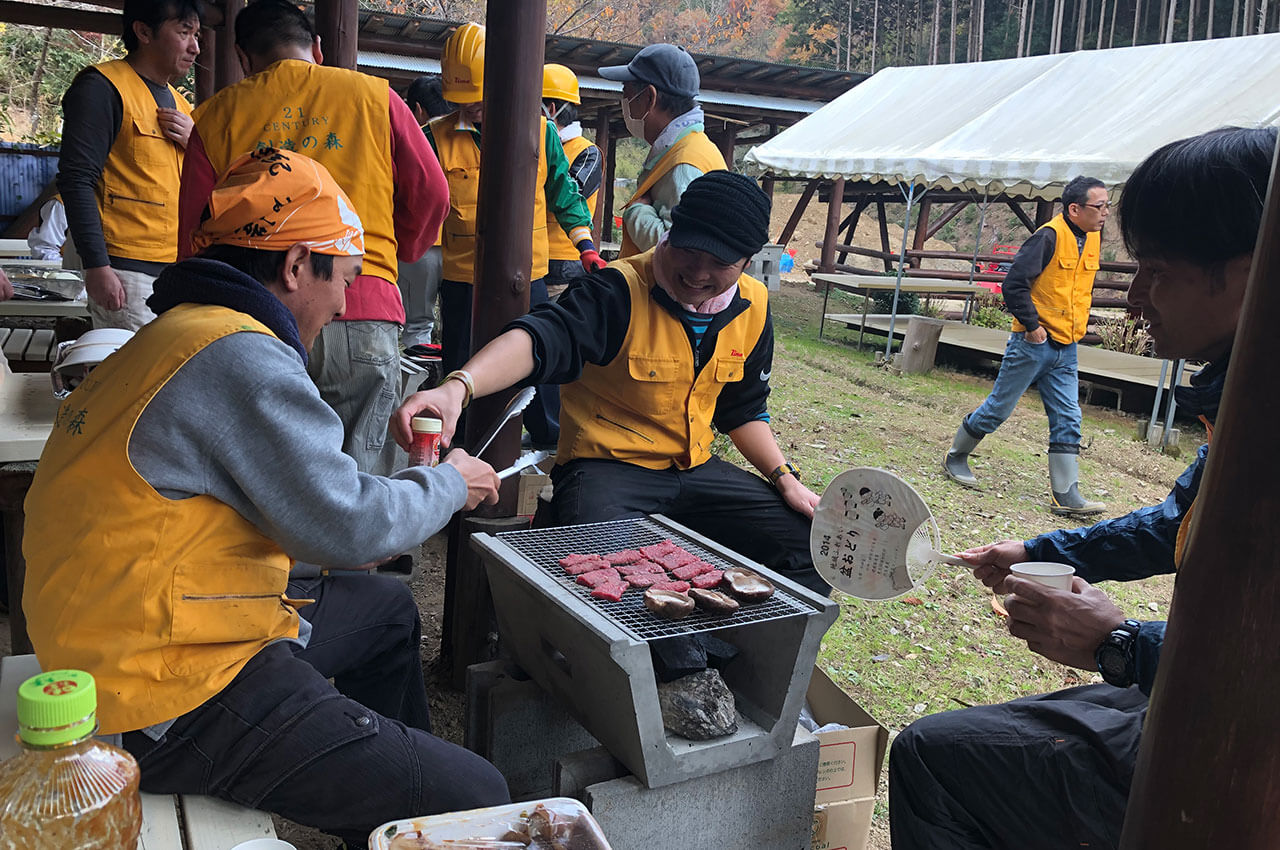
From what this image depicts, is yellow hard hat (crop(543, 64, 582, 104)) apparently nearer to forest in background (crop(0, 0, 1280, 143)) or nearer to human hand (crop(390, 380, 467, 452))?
human hand (crop(390, 380, 467, 452))

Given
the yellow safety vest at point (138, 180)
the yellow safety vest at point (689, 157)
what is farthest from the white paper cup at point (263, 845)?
the yellow safety vest at point (689, 157)

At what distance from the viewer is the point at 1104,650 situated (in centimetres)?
208

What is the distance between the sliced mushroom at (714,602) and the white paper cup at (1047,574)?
70 cm

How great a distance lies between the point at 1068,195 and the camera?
744 centimetres

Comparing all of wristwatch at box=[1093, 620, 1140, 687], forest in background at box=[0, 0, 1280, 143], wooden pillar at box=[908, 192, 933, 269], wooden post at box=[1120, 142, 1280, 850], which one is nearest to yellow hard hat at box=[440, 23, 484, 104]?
wristwatch at box=[1093, 620, 1140, 687]

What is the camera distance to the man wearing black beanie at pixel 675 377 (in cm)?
313

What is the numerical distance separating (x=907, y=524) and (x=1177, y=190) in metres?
1.05

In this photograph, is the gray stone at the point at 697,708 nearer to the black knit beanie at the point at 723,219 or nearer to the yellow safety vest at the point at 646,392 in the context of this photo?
the yellow safety vest at the point at 646,392

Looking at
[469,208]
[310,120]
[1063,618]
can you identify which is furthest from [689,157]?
[1063,618]

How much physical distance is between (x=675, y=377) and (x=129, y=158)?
9.05ft

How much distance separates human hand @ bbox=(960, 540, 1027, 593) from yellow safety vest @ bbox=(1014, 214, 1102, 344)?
4999mm

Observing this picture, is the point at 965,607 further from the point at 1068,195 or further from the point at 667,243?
the point at 1068,195

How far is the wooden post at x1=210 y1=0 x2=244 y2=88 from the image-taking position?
25.0ft

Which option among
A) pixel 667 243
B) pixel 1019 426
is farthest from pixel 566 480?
pixel 1019 426
